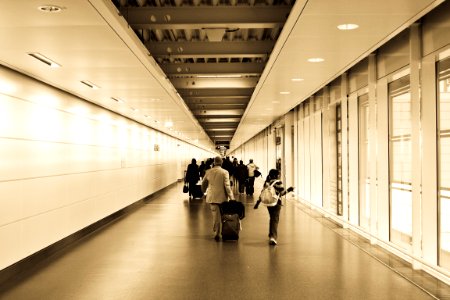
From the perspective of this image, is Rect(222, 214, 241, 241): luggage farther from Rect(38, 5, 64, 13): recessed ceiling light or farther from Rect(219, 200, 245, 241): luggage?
Rect(38, 5, 64, 13): recessed ceiling light

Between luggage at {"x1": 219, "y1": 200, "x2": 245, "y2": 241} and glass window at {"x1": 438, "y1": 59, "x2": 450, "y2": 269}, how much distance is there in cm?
401

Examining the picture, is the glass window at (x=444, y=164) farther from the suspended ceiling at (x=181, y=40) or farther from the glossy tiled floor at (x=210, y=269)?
the suspended ceiling at (x=181, y=40)

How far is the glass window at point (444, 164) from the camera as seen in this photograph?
6176mm

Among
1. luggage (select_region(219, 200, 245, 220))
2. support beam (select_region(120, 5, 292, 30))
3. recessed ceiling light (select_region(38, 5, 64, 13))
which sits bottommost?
luggage (select_region(219, 200, 245, 220))

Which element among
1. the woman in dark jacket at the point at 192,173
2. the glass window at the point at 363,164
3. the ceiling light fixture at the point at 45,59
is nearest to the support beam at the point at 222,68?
the glass window at the point at 363,164

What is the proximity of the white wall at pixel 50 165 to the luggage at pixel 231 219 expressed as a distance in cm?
310

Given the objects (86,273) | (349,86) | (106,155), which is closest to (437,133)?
(349,86)

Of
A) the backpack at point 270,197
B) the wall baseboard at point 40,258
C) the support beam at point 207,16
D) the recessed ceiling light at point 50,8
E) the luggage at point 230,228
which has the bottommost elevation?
the wall baseboard at point 40,258

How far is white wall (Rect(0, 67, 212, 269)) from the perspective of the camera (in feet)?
22.8

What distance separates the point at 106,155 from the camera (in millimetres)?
12875

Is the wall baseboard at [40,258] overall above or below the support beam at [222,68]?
below

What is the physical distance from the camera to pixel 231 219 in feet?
30.5

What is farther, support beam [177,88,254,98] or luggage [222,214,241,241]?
support beam [177,88,254,98]

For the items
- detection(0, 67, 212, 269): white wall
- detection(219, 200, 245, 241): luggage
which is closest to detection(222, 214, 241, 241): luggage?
Answer: detection(219, 200, 245, 241): luggage
